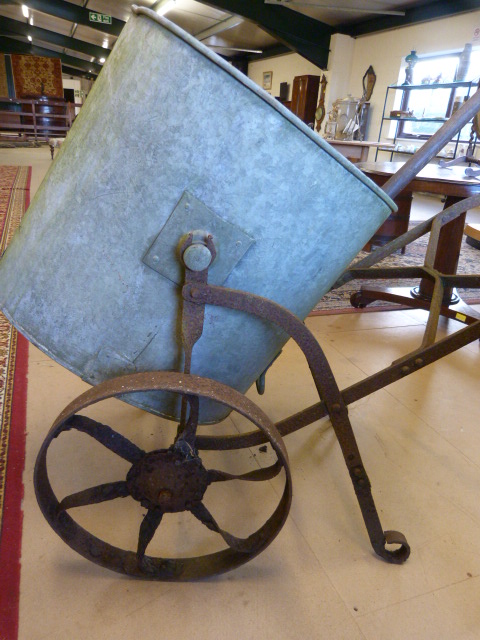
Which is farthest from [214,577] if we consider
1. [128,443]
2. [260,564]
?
[128,443]

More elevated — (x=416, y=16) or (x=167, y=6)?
(x=167, y=6)

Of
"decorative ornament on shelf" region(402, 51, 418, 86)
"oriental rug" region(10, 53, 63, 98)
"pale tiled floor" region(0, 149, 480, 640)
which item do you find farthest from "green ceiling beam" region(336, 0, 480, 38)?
"oriental rug" region(10, 53, 63, 98)

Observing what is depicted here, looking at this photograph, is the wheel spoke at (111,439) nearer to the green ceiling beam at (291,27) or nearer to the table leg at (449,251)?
the table leg at (449,251)

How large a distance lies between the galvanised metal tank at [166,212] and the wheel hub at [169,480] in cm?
14

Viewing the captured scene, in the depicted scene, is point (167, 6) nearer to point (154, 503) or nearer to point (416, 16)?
point (416, 16)

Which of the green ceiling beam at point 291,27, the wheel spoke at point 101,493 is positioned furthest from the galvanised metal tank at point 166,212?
the green ceiling beam at point 291,27

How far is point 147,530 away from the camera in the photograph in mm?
1007

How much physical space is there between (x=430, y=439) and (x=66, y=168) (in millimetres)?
→ 1431

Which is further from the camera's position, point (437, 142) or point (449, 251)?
point (449, 251)

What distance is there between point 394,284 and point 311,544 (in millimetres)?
2493

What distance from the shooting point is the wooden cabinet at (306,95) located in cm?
1057

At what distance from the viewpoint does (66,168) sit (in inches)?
34.0

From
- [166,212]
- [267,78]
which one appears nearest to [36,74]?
[267,78]

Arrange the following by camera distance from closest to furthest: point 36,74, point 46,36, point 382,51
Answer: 1. point 382,51
2. point 36,74
3. point 46,36
